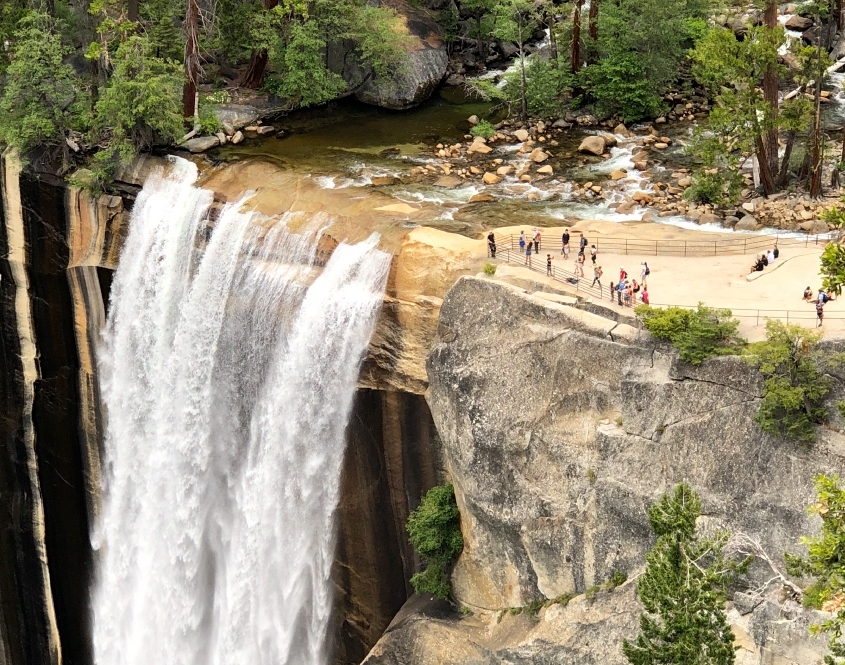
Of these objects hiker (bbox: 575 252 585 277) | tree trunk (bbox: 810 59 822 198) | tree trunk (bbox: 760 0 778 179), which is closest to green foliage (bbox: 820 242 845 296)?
hiker (bbox: 575 252 585 277)

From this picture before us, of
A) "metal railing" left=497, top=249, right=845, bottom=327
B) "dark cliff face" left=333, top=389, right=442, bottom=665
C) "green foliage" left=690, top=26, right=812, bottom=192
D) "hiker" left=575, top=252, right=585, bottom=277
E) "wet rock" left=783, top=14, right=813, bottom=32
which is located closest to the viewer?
"metal railing" left=497, top=249, right=845, bottom=327

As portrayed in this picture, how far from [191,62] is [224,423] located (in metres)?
17.5

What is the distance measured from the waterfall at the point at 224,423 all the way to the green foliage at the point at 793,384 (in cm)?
1292

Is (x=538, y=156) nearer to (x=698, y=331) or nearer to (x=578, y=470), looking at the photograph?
(x=578, y=470)

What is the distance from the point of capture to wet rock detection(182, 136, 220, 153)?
4541 centimetres

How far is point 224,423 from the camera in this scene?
37.7 metres

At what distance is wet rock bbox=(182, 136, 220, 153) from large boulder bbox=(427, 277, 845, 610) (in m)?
19.4

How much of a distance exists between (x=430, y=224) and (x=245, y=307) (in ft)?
24.0

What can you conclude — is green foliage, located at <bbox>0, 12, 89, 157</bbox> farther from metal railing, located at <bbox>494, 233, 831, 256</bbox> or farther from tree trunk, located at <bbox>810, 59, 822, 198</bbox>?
tree trunk, located at <bbox>810, 59, 822, 198</bbox>

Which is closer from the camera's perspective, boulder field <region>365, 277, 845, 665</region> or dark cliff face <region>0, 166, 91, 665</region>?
boulder field <region>365, 277, 845, 665</region>

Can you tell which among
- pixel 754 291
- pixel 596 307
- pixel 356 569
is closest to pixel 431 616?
pixel 356 569

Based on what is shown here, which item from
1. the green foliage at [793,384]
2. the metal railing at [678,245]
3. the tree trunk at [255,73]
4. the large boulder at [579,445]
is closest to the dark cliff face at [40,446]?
the tree trunk at [255,73]

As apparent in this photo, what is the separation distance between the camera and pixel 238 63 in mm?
54062

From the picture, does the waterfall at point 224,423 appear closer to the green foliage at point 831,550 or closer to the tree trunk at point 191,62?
the tree trunk at point 191,62
